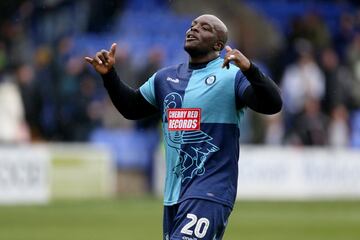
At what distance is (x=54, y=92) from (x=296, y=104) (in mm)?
5306

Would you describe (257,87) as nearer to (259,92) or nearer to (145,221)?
(259,92)

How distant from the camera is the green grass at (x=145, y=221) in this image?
15.7 metres

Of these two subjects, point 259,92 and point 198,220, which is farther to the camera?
point 198,220

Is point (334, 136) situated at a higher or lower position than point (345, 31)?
lower

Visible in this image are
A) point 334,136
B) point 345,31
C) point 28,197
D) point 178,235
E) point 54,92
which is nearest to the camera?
point 178,235

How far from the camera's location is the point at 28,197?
821 inches

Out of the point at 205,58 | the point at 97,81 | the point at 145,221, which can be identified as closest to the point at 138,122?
the point at 97,81

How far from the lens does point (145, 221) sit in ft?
57.9

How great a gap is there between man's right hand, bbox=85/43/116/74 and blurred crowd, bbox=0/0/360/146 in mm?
13511

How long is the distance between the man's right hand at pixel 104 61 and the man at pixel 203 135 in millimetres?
534

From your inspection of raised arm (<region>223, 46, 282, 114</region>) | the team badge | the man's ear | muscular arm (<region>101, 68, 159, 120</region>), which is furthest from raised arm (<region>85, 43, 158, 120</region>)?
raised arm (<region>223, 46, 282, 114</region>)

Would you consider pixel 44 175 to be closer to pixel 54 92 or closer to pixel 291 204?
pixel 54 92

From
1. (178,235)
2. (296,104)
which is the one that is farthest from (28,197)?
(178,235)

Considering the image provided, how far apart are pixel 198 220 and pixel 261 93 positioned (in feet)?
3.29
